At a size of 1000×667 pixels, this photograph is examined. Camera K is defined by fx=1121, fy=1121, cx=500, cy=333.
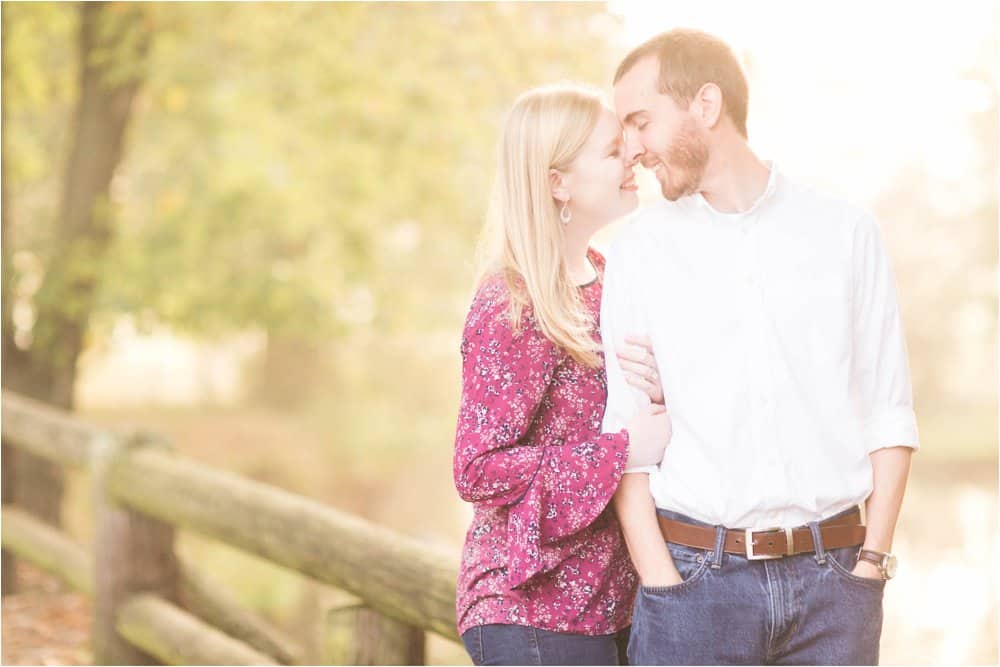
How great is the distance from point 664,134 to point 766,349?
1.62 feet

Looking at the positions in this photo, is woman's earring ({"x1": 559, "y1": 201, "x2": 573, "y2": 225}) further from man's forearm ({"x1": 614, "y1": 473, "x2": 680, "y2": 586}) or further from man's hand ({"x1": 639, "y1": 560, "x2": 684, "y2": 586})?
man's hand ({"x1": 639, "y1": 560, "x2": 684, "y2": 586})

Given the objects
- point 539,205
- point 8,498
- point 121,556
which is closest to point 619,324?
point 539,205

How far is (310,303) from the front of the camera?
8.25 meters

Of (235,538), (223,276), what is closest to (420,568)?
(235,538)

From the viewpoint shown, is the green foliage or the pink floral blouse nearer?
the pink floral blouse

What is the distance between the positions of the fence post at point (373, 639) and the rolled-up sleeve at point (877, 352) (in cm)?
162

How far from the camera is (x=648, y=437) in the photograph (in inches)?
87.7

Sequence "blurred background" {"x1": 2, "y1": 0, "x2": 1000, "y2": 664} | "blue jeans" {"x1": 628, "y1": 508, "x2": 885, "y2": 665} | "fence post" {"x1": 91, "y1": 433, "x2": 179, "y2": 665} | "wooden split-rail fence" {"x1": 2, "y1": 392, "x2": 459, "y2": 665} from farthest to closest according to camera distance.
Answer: "blurred background" {"x1": 2, "y1": 0, "x2": 1000, "y2": 664}
"fence post" {"x1": 91, "y1": 433, "x2": 179, "y2": 665}
"wooden split-rail fence" {"x1": 2, "y1": 392, "x2": 459, "y2": 665}
"blue jeans" {"x1": 628, "y1": 508, "x2": 885, "y2": 665}

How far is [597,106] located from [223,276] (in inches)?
245

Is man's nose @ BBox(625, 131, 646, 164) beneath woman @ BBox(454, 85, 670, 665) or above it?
above

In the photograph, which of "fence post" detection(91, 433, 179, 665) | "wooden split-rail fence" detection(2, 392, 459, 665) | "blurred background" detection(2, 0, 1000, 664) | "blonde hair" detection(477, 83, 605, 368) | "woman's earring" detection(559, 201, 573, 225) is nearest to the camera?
"blonde hair" detection(477, 83, 605, 368)

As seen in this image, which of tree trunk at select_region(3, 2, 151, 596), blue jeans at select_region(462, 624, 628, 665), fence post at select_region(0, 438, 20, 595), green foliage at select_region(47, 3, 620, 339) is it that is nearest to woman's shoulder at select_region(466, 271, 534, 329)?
blue jeans at select_region(462, 624, 628, 665)

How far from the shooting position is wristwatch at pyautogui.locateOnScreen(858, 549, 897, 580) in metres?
2.18

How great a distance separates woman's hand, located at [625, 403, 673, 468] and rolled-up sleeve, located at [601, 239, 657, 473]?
4cm
